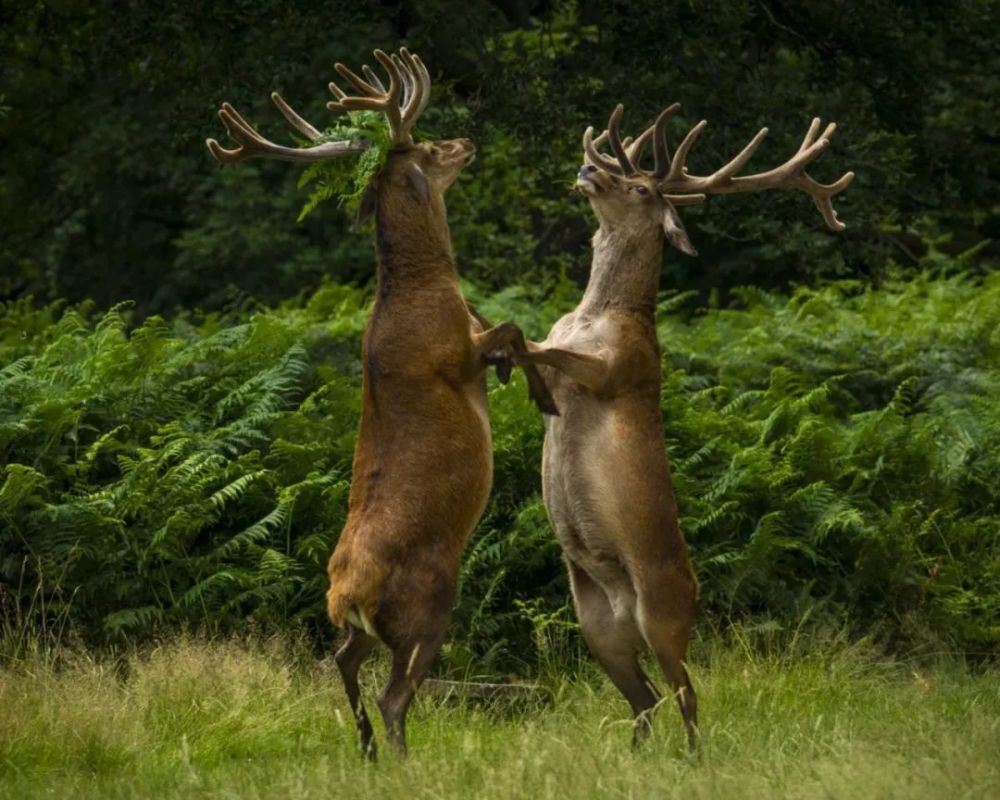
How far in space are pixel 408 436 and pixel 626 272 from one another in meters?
1.37

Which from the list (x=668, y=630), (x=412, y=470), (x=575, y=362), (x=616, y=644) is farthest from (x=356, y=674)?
(x=575, y=362)

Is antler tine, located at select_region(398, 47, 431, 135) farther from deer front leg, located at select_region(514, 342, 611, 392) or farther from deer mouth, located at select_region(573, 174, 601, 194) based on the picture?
deer front leg, located at select_region(514, 342, 611, 392)

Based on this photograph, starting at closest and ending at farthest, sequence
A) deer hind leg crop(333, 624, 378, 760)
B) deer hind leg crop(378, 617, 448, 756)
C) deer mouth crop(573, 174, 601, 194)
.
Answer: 1. deer hind leg crop(378, 617, 448, 756)
2. deer hind leg crop(333, 624, 378, 760)
3. deer mouth crop(573, 174, 601, 194)

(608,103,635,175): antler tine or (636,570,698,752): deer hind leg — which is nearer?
(636,570,698,752): deer hind leg

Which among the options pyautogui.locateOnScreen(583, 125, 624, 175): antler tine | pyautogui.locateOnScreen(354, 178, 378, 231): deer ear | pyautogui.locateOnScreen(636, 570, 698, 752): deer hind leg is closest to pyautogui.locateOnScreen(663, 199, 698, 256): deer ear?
pyautogui.locateOnScreen(583, 125, 624, 175): antler tine

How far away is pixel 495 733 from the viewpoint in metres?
8.28

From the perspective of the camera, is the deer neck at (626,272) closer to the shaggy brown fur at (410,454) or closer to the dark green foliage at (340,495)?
the shaggy brown fur at (410,454)

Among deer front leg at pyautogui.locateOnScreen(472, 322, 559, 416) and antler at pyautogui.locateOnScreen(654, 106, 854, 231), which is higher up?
antler at pyautogui.locateOnScreen(654, 106, 854, 231)

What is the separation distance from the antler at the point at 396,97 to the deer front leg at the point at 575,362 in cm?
103

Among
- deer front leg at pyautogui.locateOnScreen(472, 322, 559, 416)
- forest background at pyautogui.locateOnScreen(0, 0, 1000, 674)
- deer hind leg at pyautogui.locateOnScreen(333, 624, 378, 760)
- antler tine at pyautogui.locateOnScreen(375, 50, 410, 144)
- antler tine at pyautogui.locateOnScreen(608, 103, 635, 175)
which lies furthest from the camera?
forest background at pyautogui.locateOnScreen(0, 0, 1000, 674)

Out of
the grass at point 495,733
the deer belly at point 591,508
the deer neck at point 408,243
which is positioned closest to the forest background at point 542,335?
the grass at point 495,733

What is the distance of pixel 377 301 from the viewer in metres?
7.54

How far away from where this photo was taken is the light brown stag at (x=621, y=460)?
762 centimetres

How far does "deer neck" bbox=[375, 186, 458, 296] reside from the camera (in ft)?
24.7
